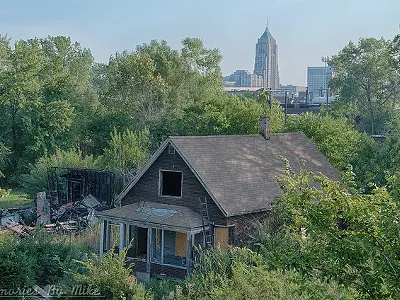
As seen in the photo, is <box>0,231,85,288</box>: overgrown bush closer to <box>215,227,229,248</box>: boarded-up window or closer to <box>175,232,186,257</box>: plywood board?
<box>175,232,186,257</box>: plywood board

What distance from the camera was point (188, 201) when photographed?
78.6 feet

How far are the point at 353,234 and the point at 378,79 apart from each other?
6385cm

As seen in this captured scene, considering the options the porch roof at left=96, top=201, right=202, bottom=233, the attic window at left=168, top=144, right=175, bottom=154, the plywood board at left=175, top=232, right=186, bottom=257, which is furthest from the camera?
the attic window at left=168, top=144, right=175, bottom=154

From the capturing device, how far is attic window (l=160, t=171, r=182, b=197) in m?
24.9

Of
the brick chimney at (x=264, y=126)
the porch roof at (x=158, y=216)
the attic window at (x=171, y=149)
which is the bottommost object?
the porch roof at (x=158, y=216)

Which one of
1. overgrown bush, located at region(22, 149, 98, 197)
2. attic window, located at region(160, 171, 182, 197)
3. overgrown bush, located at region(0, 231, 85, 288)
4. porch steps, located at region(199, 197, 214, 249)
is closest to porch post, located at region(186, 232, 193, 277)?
porch steps, located at region(199, 197, 214, 249)

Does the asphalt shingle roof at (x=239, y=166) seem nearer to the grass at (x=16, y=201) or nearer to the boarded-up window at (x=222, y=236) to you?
the boarded-up window at (x=222, y=236)

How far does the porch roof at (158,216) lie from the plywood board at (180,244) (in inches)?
43.6

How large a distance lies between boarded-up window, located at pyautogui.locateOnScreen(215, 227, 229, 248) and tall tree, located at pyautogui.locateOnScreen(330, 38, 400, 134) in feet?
155

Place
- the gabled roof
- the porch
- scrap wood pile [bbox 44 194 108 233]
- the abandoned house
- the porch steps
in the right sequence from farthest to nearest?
1. scrap wood pile [bbox 44 194 108 233]
2. the gabled roof
3. the abandoned house
4. the porch steps
5. the porch

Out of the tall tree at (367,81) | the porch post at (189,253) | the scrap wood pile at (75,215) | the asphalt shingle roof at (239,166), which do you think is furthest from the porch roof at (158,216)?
the tall tree at (367,81)

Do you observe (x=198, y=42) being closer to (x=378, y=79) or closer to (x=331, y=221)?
(x=378, y=79)

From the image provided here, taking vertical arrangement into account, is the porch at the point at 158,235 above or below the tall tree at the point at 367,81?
below

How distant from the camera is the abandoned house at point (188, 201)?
75.4 ft
